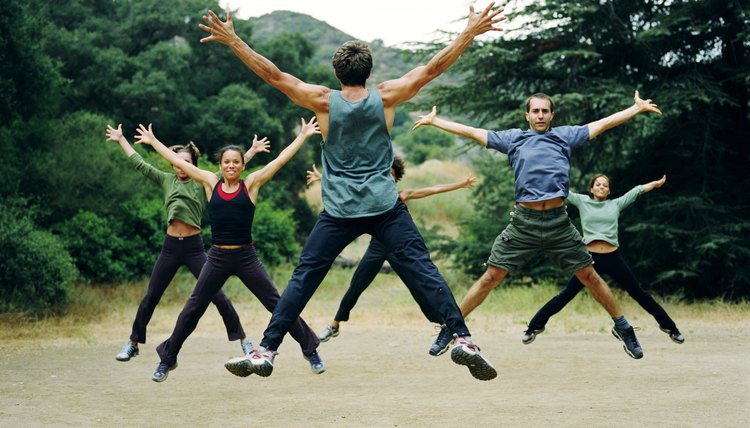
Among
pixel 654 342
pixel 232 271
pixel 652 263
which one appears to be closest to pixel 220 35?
pixel 232 271

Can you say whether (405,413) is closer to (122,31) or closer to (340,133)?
(340,133)

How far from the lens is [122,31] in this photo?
30.4 meters

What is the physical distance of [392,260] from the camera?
6.94 metres

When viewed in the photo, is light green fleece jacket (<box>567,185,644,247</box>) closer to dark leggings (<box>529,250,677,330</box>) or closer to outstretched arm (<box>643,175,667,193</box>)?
outstretched arm (<box>643,175,667,193</box>)

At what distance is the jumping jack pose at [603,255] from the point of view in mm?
10469

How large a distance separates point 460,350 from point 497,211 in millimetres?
20858

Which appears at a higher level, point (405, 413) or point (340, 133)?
point (340, 133)

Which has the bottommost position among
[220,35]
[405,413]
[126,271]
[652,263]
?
[126,271]

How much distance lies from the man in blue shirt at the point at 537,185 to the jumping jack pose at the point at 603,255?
184 cm

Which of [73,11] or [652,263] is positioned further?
[73,11]

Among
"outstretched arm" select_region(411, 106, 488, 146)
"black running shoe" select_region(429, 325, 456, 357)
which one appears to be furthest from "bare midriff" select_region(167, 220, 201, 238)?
"black running shoe" select_region(429, 325, 456, 357)

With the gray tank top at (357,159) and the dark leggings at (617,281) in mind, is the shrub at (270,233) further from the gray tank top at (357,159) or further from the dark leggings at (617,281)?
the gray tank top at (357,159)

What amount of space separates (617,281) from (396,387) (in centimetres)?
277

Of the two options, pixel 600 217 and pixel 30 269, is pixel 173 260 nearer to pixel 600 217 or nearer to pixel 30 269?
pixel 600 217
